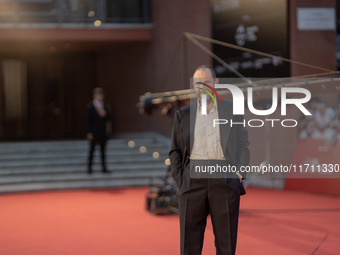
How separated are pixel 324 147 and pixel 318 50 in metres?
2.17

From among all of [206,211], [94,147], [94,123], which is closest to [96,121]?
[94,123]

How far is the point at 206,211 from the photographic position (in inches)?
136

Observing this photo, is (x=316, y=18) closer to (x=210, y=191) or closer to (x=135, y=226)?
(x=135, y=226)

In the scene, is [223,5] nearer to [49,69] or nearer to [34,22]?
[34,22]

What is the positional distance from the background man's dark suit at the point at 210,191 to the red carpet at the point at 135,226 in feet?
5.49

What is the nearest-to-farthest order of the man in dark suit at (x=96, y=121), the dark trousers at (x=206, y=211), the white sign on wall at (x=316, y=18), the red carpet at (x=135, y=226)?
1. the dark trousers at (x=206, y=211)
2. the red carpet at (x=135, y=226)
3. the white sign on wall at (x=316, y=18)
4. the man in dark suit at (x=96, y=121)

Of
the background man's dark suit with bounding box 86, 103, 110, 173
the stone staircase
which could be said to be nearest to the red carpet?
the stone staircase

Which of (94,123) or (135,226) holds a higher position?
(94,123)

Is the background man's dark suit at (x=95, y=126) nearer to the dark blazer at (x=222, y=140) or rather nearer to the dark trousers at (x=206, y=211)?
the dark blazer at (x=222, y=140)

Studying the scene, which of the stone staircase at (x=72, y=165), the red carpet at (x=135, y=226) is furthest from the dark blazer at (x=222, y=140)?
the stone staircase at (x=72, y=165)

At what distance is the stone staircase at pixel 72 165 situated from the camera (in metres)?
10.6

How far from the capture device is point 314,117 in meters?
8.89

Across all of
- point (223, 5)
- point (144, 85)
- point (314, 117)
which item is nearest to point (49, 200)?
point (314, 117)

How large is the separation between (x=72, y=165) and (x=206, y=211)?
874 centimetres
